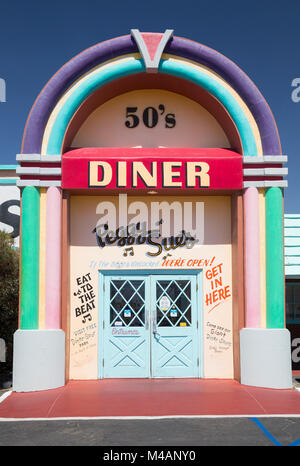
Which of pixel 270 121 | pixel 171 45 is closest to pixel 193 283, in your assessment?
pixel 270 121

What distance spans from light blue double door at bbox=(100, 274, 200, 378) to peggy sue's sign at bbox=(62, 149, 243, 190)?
7.38 ft

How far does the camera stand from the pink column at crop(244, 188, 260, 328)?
10.1 meters

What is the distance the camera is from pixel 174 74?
10.6 metres

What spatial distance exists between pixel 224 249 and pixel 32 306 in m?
4.71

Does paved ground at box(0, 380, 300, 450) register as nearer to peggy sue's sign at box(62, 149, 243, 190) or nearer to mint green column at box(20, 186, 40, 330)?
mint green column at box(20, 186, 40, 330)

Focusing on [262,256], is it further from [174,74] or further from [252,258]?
[174,74]

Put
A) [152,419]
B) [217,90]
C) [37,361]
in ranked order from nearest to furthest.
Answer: [152,419], [37,361], [217,90]

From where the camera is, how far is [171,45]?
34.7 feet

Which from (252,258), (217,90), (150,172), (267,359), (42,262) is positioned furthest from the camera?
(217,90)

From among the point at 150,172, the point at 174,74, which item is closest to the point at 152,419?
the point at 150,172

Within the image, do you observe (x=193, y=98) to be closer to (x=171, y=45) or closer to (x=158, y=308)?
(x=171, y=45)

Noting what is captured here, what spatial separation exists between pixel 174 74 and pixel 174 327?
5.97 m

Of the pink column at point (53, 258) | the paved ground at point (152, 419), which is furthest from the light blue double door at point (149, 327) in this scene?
the pink column at point (53, 258)

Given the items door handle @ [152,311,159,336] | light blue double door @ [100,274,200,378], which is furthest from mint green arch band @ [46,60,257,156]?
door handle @ [152,311,159,336]
